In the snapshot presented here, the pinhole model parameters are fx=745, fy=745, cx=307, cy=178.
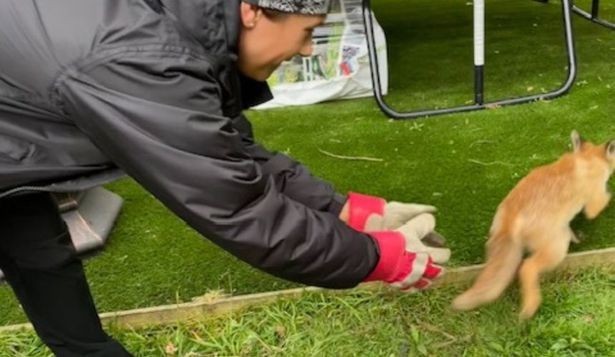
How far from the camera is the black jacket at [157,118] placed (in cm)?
105

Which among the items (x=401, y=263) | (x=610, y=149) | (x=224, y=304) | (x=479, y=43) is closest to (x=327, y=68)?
(x=479, y=43)

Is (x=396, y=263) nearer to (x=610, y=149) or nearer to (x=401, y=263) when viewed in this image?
(x=401, y=263)

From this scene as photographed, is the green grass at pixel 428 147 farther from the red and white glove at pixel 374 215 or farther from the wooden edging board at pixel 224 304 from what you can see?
the red and white glove at pixel 374 215

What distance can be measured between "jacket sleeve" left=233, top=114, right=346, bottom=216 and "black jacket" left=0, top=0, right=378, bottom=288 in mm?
398

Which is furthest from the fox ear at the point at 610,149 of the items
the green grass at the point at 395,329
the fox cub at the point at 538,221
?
the green grass at the point at 395,329

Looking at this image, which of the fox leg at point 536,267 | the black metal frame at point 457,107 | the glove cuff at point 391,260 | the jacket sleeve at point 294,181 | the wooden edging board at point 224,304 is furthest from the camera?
the black metal frame at point 457,107

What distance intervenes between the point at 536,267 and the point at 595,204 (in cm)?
40

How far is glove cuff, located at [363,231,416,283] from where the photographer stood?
1310 millimetres

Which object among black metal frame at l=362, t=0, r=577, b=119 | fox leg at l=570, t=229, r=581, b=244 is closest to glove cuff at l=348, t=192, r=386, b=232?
fox leg at l=570, t=229, r=581, b=244

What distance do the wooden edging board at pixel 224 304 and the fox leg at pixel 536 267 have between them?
133 mm

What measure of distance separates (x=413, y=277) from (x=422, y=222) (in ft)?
0.87

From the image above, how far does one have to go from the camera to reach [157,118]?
1.05 metres

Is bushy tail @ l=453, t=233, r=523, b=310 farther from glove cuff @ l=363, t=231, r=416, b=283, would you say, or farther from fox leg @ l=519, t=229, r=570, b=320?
glove cuff @ l=363, t=231, r=416, b=283

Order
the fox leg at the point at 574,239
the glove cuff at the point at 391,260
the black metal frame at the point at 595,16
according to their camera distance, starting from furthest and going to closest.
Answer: the black metal frame at the point at 595,16 < the fox leg at the point at 574,239 < the glove cuff at the point at 391,260
